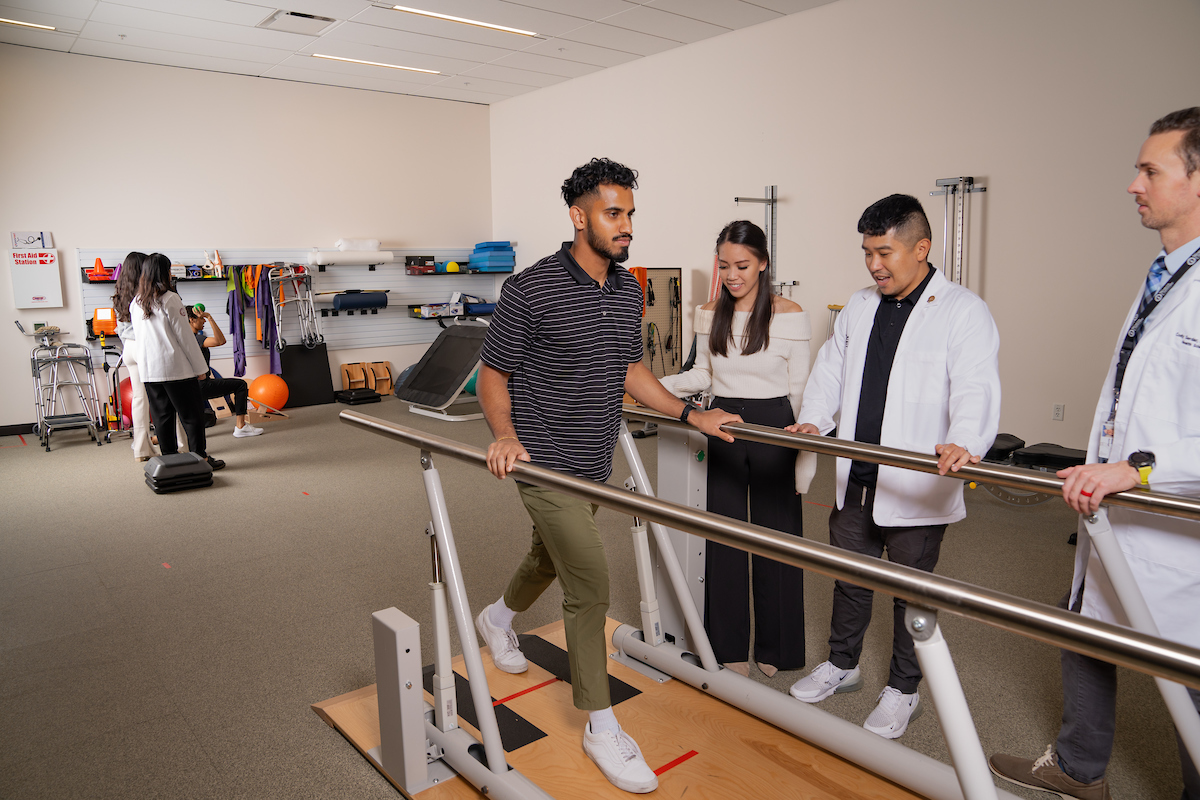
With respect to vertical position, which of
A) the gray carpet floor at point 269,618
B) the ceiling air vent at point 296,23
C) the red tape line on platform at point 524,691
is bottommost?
the gray carpet floor at point 269,618

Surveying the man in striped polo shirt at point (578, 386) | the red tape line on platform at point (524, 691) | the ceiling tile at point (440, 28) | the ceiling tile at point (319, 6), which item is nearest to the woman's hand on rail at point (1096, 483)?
the man in striped polo shirt at point (578, 386)

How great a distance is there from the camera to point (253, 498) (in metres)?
5.16

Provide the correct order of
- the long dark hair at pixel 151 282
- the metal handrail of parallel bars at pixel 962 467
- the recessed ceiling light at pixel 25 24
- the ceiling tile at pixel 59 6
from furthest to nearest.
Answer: the recessed ceiling light at pixel 25 24 < the ceiling tile at pixel 59 6 < the long dark hair at pixel 151 282 < the metal handrail of parallel bars at pixel 962 467

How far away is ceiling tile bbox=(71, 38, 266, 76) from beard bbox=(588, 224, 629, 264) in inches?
275

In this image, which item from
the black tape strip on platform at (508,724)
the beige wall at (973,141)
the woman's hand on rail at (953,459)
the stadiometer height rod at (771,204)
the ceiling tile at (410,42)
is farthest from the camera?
the ceiling tile at (410,42)

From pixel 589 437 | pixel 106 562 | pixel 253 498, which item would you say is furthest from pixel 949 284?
pixel 253 498

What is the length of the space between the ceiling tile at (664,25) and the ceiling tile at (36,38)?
462 centimetres

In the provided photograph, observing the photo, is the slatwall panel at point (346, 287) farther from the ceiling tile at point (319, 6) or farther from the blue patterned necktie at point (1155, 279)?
the blue patterned necktie at point (1155, 279)

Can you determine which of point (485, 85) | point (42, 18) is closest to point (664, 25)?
point (485, 85)

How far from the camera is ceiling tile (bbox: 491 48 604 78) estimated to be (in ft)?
25.0

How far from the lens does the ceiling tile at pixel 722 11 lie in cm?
598

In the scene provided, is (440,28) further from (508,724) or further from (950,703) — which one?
(950,703)

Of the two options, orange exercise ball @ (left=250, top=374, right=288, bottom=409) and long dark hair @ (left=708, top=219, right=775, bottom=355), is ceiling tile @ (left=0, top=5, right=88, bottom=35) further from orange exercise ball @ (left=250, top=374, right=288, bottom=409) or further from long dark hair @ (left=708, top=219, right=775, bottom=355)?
long dark hair @ (left=708, top=219, right=775, bottom=355)

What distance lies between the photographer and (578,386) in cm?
206
